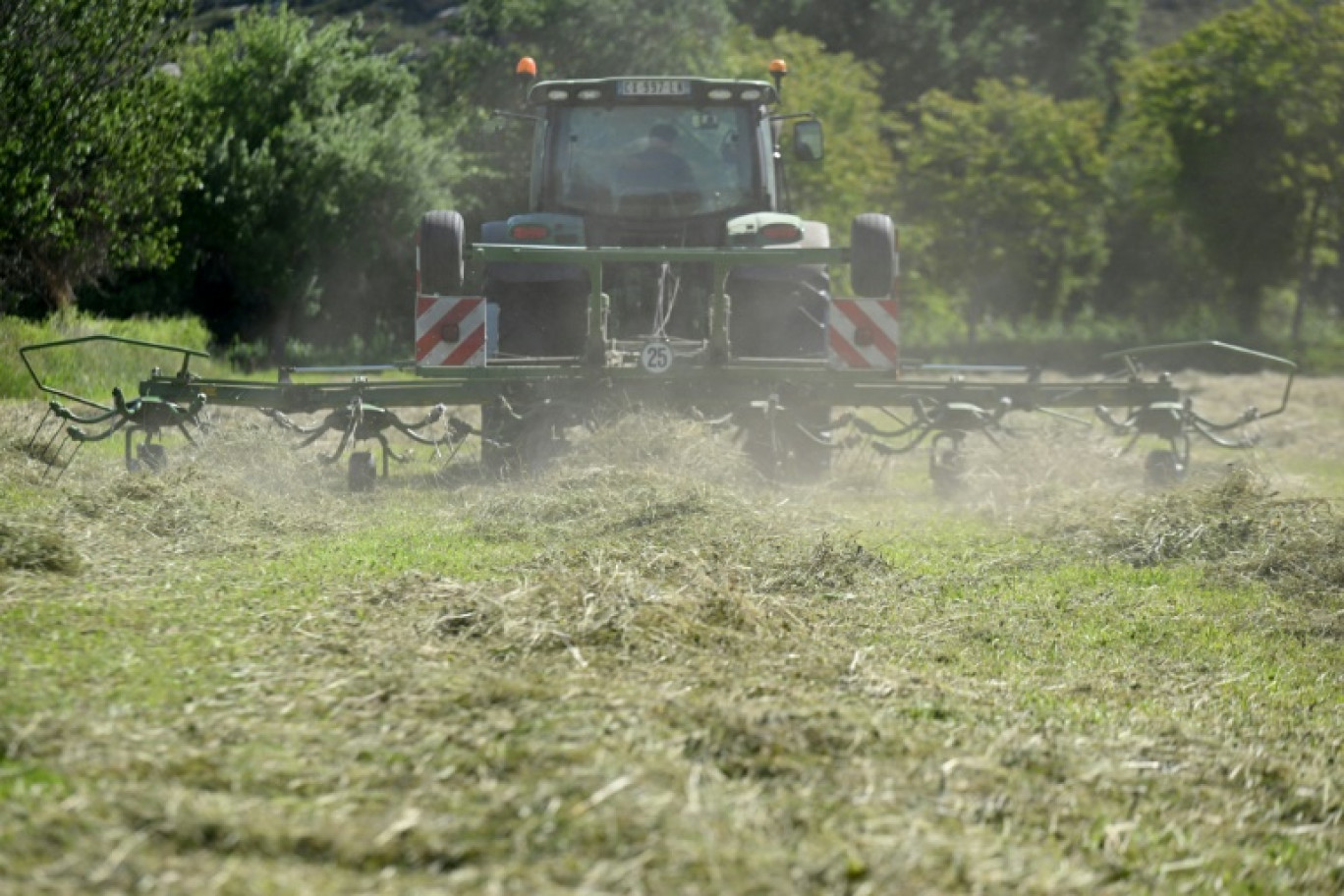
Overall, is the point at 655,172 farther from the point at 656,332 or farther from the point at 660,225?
the point at 656,332

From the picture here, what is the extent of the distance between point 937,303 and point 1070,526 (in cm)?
3701

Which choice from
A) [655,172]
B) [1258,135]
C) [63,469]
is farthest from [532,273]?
[1258,135]

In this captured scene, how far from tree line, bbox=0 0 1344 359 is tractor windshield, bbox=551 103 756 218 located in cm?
875

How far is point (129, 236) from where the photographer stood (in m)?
23.4

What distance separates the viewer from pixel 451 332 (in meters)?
11.8

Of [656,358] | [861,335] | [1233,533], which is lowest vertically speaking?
[1233,533]

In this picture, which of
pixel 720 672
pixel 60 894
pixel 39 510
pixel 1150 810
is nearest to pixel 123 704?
pixel 60 894

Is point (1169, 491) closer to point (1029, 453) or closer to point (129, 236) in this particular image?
point (1029, 453)

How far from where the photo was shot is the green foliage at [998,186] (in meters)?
43.6

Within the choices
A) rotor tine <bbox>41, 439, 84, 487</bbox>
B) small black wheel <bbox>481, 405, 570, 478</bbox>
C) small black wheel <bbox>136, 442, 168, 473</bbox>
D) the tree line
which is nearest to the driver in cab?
small black wheel <bbox>481, 405, 570, 478</bbox>

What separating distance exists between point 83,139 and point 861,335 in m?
12.5

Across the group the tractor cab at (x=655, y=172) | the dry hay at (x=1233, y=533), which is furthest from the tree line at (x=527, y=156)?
the dry hay at (x=1233, y=533)

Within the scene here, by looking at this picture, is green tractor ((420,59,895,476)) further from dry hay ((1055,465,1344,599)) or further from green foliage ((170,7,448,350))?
green foliage ((170,7,448,350))

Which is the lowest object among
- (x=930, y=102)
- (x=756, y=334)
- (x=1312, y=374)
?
(x=1312, y=374)
